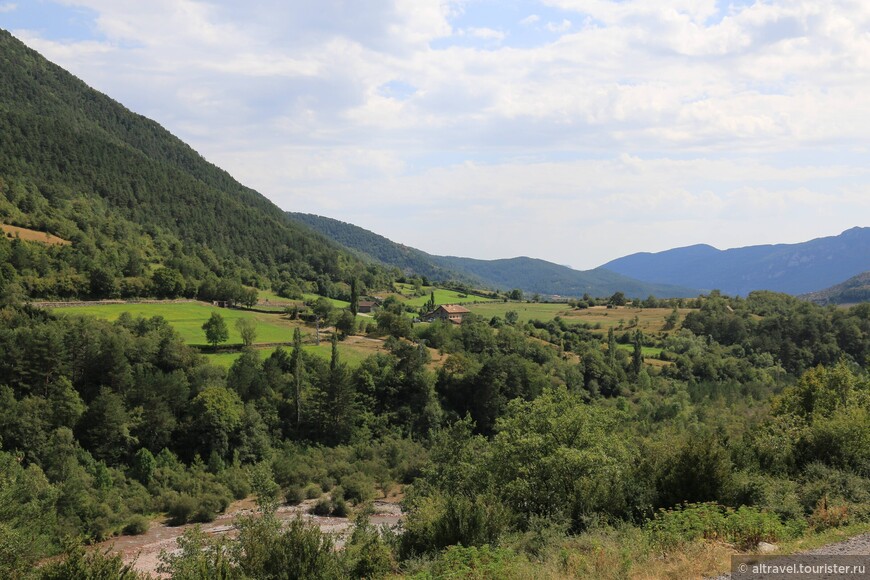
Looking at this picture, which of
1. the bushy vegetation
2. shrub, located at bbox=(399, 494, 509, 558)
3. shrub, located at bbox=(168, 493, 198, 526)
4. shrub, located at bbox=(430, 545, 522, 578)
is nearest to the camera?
shrub, located at bbox=(430, 545, 522, 578)

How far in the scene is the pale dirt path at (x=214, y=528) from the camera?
39406mm

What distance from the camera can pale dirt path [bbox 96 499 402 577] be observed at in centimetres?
3941

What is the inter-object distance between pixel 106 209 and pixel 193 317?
5312 centimetres

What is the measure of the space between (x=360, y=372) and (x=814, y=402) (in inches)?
1820

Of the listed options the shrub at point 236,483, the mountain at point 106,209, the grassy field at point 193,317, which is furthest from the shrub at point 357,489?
the mountain at point 106,209

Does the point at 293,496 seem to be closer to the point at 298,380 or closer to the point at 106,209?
the point at 298,380

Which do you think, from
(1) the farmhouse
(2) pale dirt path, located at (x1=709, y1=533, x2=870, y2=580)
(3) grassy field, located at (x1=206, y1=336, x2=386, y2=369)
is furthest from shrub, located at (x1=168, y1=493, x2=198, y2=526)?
(1) the farmhouse

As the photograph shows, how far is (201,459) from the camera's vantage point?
5650 cm

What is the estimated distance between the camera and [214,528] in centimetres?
4541

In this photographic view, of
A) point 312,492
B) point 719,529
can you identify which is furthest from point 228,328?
point 719,529

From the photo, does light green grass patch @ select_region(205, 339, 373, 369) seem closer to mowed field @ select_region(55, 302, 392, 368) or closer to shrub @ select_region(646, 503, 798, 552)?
mowed field @ select_region(55, 302, 392, 368)

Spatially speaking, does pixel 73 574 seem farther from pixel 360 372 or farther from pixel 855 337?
pixel 855 337

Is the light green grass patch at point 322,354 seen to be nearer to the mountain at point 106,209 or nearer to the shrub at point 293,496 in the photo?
the shrub at point 293,496

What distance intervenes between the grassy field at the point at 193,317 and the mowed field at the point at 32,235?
17.5 meters
